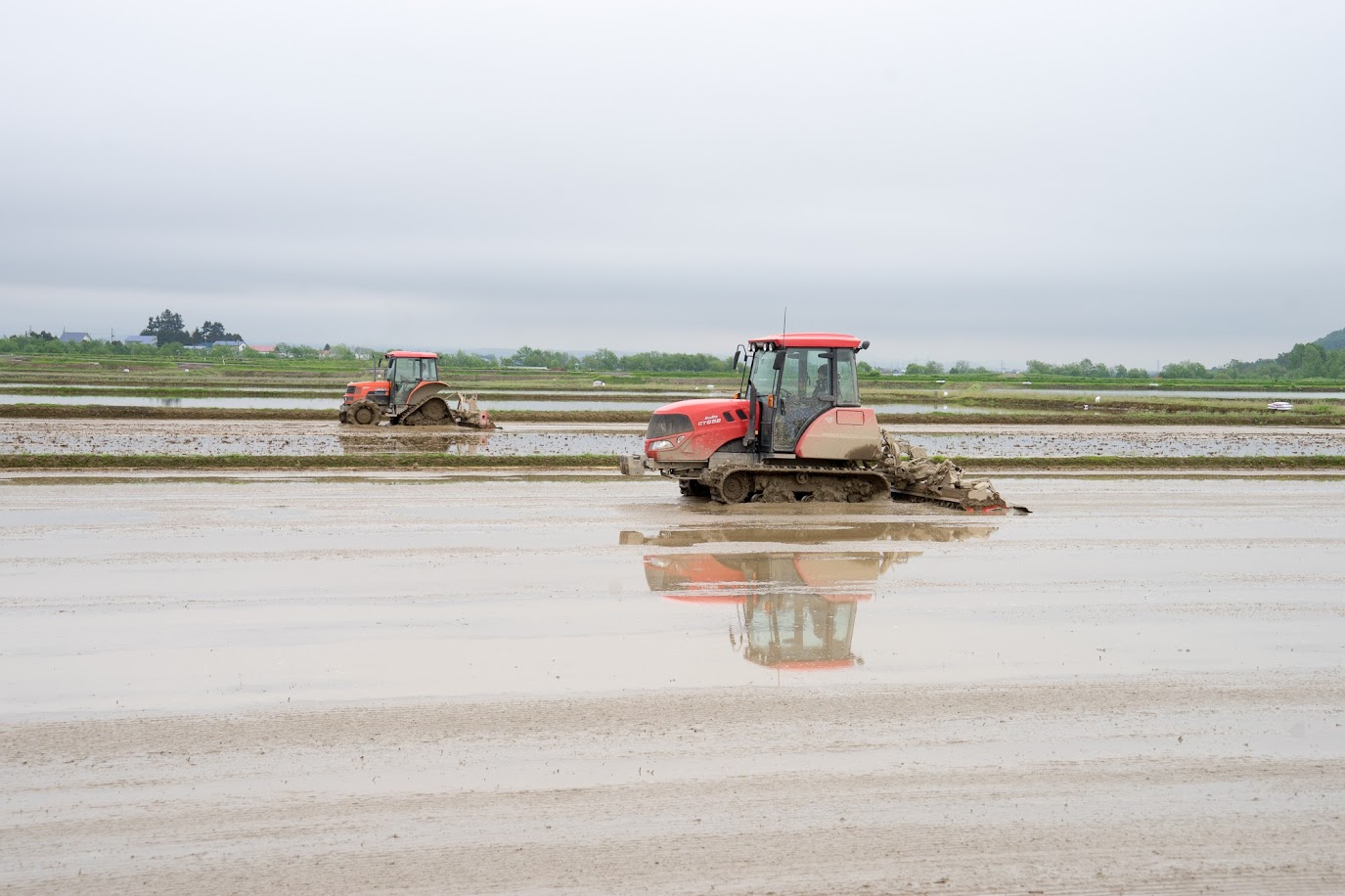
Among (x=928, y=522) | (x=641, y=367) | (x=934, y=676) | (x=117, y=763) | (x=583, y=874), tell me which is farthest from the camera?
(x=641, y=367)

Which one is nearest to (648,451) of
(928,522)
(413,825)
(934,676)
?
(928,522)

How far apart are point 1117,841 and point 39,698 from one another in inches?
247

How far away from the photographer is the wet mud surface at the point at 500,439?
25.4m

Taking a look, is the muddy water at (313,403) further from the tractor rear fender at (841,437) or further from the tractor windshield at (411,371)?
the tractor rear fender at (841,437)

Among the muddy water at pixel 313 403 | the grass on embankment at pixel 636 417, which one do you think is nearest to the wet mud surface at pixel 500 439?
the grass on embankment at pixel 636 417

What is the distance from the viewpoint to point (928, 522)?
50.4 feet

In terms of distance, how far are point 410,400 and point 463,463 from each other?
38.0ft

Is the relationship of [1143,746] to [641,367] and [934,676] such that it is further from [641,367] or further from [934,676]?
[641,367]

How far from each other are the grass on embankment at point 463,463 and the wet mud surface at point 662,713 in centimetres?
714

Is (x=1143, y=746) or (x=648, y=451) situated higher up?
(x=648, y=451)

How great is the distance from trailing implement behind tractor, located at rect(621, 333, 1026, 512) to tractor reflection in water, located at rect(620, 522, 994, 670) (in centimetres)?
166

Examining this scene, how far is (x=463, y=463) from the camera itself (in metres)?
21.9

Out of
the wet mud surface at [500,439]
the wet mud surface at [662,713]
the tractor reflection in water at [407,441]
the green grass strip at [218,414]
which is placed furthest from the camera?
the green grass strip at [218,414]

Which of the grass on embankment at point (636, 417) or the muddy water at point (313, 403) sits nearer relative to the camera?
the grass on embankment at point (636, 417)
